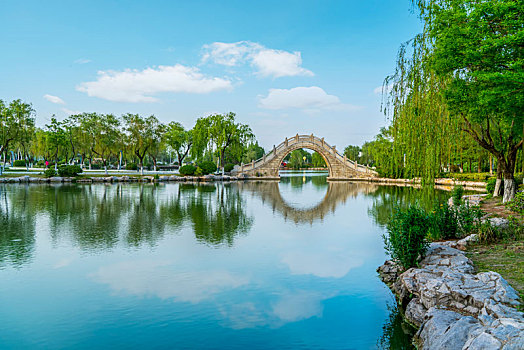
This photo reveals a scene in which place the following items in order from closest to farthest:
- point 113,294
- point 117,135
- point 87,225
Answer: point 113,294 < point 87,225 < point 117,135

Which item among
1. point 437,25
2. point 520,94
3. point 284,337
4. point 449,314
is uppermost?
point 437,25

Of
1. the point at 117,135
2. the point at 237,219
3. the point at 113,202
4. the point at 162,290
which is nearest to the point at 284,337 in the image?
the point at 162,290

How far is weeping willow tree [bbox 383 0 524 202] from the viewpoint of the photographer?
8625mm

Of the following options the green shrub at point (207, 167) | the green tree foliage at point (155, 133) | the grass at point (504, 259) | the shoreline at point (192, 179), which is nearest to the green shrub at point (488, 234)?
the grass at point (504, 259)

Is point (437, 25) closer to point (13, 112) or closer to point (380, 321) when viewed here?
point (380, 321)

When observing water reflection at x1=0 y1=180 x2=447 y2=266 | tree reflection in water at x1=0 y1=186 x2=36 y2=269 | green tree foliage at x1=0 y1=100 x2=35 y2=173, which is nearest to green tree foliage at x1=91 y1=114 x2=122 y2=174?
green tree foliage at x1=0 y1=100 x2=35 y2=173

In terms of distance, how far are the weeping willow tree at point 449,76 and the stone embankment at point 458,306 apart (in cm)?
363

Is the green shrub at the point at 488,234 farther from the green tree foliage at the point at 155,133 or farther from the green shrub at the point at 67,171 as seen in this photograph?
the green tree foliage at the point at 155,133

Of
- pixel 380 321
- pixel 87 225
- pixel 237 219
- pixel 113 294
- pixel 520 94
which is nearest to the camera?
pixel 380 321

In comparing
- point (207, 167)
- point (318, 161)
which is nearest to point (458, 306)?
point (207, 167)

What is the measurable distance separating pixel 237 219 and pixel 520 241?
9969 millimetres

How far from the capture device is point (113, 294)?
21.8 ft

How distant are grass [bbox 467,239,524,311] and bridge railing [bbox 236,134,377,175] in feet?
126

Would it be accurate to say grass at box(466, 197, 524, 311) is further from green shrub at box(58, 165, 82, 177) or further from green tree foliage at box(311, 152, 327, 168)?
green tree foliage at box(311, 152, 327, 168)
